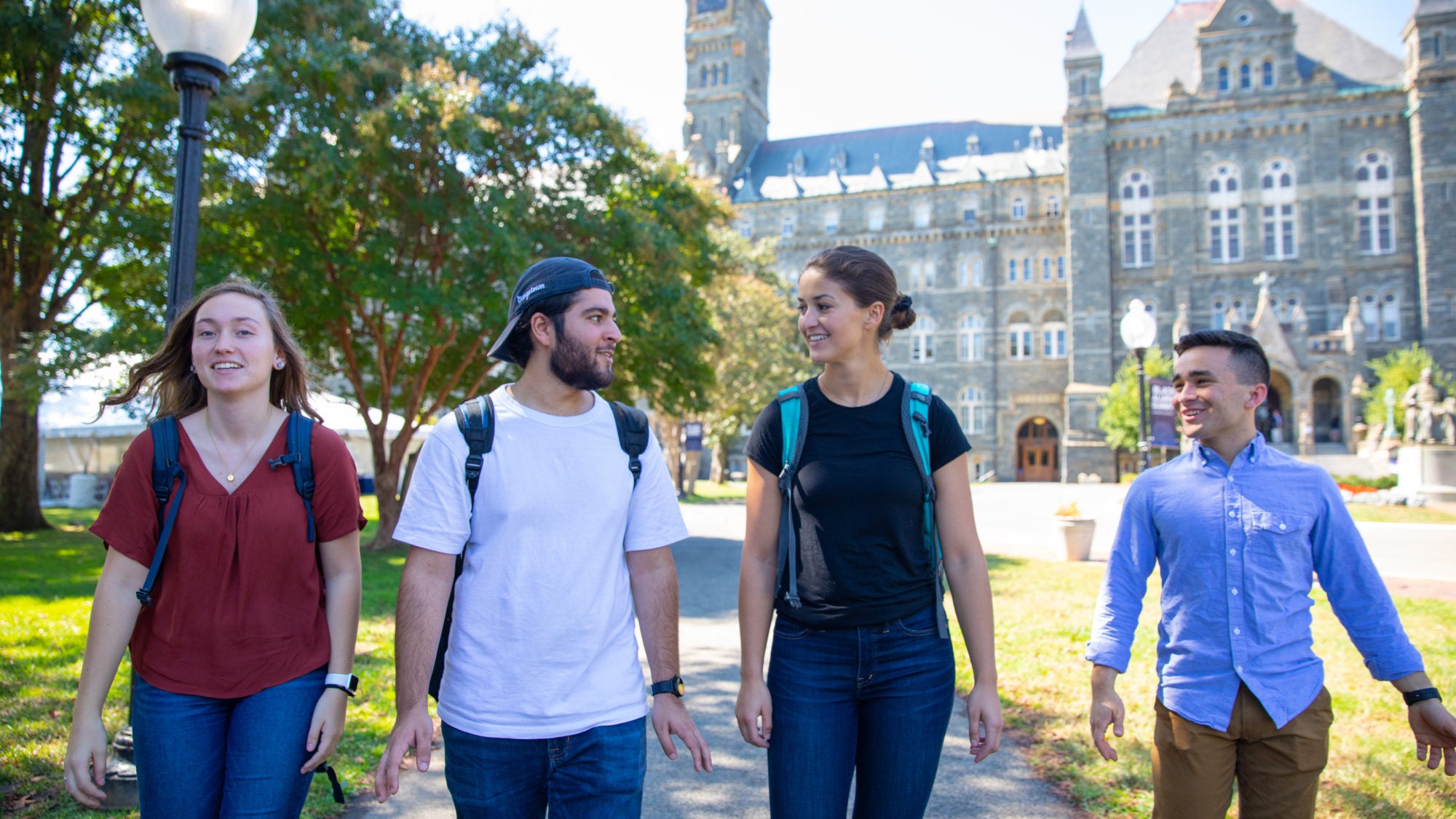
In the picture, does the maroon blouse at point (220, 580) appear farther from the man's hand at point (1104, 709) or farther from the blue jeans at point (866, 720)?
the man's hand at point (1104, 709)

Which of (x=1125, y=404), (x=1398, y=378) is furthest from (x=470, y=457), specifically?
(x=1398, y=378)

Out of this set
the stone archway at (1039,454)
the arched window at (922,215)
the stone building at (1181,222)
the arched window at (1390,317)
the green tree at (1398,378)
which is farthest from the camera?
the arched window at (922,215)

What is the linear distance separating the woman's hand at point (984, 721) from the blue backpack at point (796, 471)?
0.64 ft

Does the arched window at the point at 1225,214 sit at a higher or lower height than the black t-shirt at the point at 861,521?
higher

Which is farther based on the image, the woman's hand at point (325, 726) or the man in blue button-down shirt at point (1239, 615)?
the man in blue button-down shirt at point (1239, 615)

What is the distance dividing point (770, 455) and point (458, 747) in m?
1.17

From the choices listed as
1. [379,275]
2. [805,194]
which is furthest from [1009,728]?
[805,194]

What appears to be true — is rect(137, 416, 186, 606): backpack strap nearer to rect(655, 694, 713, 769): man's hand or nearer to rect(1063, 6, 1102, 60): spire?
rect(655, 694, 713, 769): man's hand

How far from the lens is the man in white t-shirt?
7.90ft

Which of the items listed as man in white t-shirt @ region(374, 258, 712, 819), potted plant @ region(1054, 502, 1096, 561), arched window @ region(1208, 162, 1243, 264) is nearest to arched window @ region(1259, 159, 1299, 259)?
arched window @ region(1208, 162, 1243, 264)

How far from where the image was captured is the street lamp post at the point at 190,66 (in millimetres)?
4340

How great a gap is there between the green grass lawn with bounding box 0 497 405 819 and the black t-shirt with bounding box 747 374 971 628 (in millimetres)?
2878

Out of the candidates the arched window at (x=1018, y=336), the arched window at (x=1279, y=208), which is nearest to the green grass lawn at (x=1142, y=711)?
the arched window at (x=1279, y=208)

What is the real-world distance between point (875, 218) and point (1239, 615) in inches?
2084
